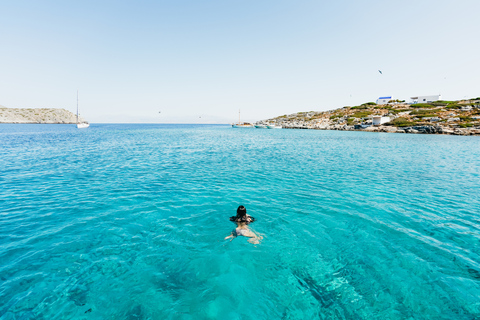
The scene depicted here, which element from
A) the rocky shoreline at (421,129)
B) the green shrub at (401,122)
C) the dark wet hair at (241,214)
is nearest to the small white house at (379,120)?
the green shrub at (401,122)

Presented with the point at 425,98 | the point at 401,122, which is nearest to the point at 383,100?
the point at 425,98

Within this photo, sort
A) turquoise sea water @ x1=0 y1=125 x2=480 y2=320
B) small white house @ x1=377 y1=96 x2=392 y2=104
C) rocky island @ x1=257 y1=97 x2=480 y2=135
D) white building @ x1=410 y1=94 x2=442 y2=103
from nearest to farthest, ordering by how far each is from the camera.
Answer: turquoise sea water @ x1=0 y1=125 x2=480 y2=320, rocky island @ x1=257 y1=97 x2=480 y2=135, white building @ x1=410 y1=94 x2=442 y2=103, small white house @ x1=377 y1=96 x2=392 y2=104

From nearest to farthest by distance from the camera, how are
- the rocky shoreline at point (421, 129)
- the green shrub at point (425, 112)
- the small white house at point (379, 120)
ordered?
the rocky shoreline at point (421, 129) < the small white house at point (379, 120) < the green shrub at point (425, 112)

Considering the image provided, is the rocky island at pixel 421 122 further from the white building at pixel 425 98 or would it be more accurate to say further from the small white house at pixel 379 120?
the white building at pixel 425 98

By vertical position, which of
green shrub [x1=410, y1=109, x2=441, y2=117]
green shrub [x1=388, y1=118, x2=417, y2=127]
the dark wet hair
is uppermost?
green shrub [x1=410, y1=109, x2=441, y2=117]

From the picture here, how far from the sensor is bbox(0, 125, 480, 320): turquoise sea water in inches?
253

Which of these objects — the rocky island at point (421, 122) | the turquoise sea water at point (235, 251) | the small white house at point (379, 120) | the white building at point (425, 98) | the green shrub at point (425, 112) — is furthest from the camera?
the white building at point (425, 98)

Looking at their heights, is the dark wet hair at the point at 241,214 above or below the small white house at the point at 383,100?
below

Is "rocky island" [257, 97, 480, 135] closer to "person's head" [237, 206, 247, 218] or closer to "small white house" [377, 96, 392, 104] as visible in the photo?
"small white house" [377, 96, 392, 104]

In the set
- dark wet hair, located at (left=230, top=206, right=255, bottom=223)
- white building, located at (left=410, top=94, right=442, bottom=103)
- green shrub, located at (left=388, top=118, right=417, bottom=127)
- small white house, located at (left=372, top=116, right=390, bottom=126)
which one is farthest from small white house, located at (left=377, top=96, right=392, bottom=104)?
dark wet hair, located at (left=230, top=206, right=255, bottom=223)

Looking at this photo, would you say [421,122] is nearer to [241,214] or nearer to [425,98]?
[425,98]

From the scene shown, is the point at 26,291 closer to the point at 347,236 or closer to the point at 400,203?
the point at 347,236

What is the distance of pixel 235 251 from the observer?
30.0ft

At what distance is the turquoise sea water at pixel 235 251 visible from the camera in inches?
253
